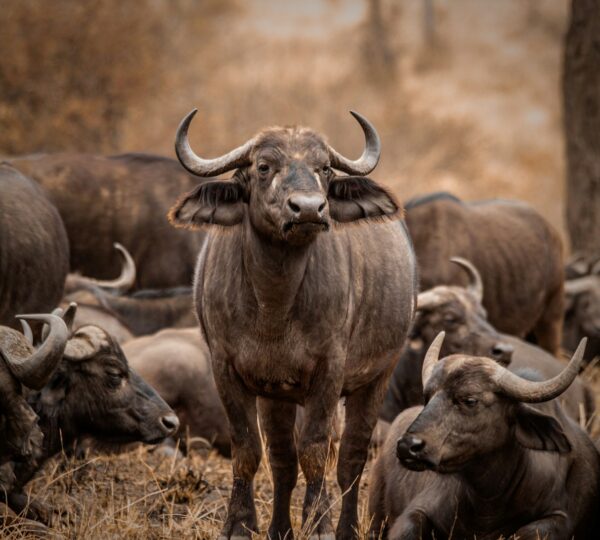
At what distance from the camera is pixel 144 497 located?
18.9 feet

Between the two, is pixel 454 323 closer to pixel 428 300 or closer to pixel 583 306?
pixel 428 300

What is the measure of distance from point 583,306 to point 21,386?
28.7 ft

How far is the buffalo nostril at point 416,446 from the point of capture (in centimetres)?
512

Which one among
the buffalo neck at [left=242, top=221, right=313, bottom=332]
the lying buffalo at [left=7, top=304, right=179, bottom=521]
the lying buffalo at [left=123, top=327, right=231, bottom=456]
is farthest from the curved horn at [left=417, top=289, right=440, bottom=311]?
the buffalo neck at [left=242, top=221, right=313, bottom=332]

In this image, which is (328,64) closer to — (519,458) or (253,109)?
(253,109)

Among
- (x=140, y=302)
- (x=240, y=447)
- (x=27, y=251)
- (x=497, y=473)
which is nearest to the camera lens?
(x=240, y=447)

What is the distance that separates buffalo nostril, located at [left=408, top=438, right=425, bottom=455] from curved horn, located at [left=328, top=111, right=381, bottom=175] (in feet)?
4.20

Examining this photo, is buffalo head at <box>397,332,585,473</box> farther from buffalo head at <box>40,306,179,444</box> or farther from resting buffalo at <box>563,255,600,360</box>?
resting buffalo at <box>563,255,600,360</box>

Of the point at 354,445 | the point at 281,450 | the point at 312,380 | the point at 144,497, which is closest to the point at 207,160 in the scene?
the point at 312,380

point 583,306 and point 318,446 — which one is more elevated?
point 318,446

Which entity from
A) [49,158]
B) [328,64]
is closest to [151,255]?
[49,158]

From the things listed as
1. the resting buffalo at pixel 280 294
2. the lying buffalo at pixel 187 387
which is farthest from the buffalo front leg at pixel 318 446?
the lying buffalo at pixel 187 387

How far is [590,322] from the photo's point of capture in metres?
12.6

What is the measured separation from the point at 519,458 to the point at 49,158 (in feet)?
20.8
